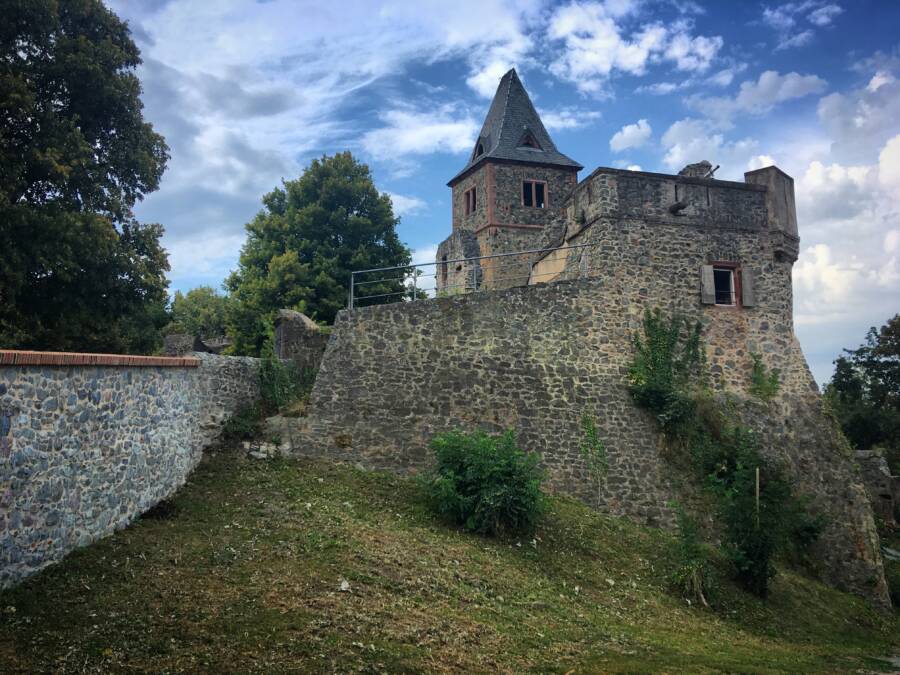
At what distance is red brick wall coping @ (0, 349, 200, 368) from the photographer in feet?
24.9

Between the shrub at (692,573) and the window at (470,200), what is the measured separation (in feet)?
65.7

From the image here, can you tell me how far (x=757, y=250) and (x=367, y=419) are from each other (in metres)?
11.6

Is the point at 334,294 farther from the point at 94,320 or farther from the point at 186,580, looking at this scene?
the point at 186,580

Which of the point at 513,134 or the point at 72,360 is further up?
the point at 513,134

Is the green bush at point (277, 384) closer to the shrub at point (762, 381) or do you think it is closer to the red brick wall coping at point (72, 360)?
the red brick wall coping at point (72, 360)

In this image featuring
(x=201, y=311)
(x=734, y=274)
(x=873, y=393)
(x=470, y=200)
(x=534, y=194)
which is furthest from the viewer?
(x=201, y=311)

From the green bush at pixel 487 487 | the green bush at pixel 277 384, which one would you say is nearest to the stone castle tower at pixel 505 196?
the green bush at pixel 277 384

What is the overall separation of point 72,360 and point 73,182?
31.2 ft

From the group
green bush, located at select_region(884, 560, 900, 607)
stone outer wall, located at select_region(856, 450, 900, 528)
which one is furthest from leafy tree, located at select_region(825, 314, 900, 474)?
green bush, located at select_region(884, 560, 900, 607)

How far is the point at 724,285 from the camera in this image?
17.8m

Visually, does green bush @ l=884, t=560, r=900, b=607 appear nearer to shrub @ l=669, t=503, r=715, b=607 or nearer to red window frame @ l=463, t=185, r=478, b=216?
shrub @ l=669, t=503, r=715, b=607

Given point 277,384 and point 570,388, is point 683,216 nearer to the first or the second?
point 570,388

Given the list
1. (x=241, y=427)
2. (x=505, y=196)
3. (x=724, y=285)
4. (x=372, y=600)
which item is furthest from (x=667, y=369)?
(x=505, y=196)

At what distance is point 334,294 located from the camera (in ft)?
83.1
